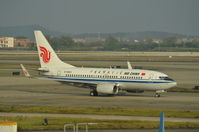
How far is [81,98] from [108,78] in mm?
4834

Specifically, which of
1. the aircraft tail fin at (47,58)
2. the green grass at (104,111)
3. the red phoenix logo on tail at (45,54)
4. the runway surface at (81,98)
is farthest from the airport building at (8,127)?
the red phoenix logo on tail at (45,54)

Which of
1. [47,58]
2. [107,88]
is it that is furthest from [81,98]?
[47,58]

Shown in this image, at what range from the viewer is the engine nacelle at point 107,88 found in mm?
58750

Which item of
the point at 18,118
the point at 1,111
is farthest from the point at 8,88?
the point at 18,118

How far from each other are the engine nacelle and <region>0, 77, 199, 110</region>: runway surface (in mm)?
715

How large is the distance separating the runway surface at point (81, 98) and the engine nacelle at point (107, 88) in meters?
0.72

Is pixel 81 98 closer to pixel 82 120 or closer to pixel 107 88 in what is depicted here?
pixel 107 88

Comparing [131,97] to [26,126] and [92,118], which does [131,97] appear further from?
[26,126]

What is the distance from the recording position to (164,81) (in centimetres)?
5828

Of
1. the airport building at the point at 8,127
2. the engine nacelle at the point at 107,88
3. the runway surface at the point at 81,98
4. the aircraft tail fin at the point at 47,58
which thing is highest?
the aircraft tail fin at the point at 47,58

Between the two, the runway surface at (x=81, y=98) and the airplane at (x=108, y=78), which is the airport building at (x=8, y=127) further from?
the airplane at (x=108, y=78)

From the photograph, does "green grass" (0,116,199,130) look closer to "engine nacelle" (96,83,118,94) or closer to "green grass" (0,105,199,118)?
"green grass" (0,105,199,118)

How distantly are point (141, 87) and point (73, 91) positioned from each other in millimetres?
11523

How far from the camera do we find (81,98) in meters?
57.4
